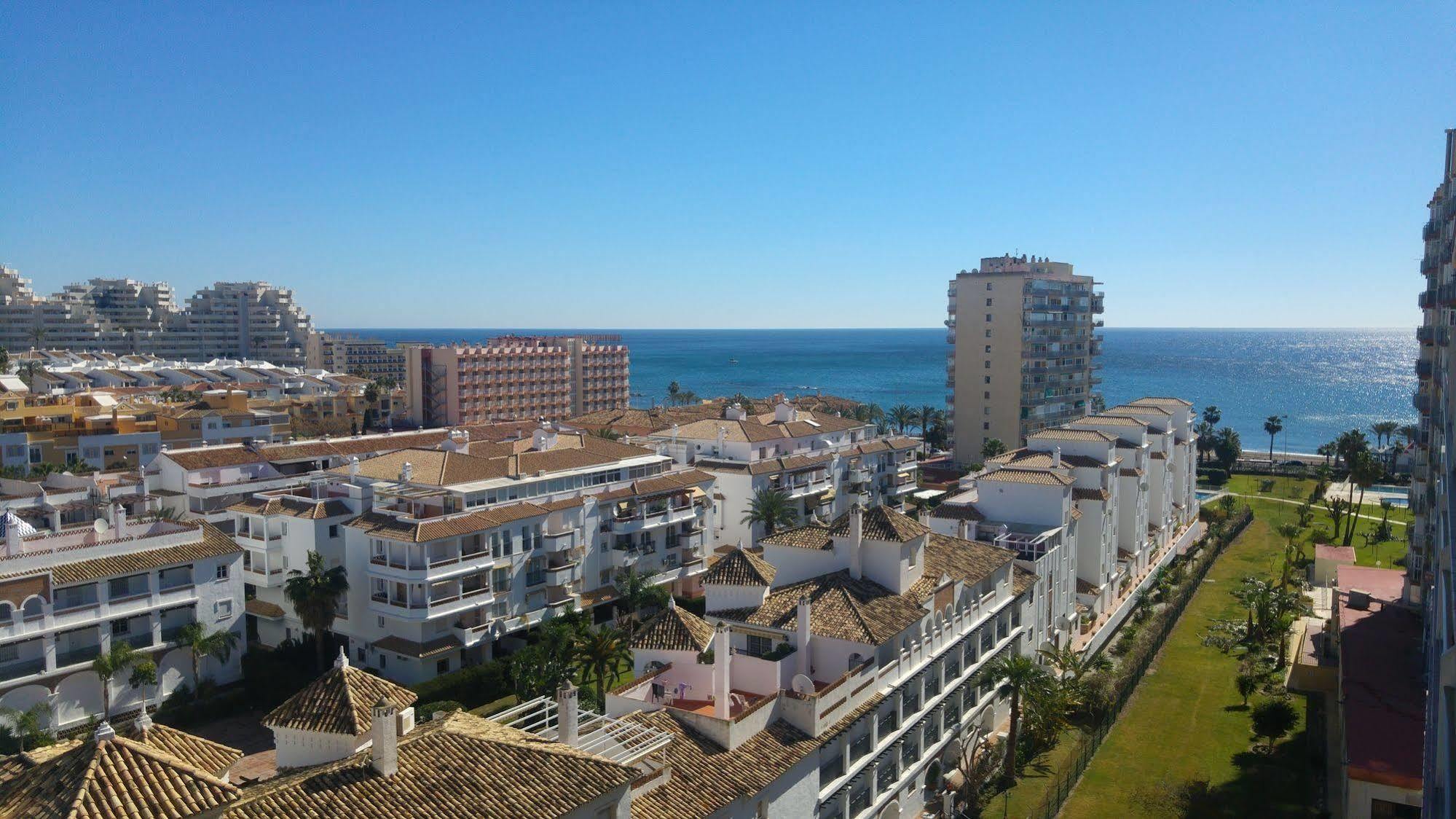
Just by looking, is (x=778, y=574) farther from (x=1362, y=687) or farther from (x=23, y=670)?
(x=23, y=670)

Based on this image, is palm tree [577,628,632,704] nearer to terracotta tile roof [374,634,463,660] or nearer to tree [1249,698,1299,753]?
terracotta tile roof [374,634,463,660]

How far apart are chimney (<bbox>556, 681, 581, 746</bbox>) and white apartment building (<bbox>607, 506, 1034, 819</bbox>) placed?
6.65 ft

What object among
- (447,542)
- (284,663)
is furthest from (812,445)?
(284,663)

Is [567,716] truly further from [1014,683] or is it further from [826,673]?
[1014,683]

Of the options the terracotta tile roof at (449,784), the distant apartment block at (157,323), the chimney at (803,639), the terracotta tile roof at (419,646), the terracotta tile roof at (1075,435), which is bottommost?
the terracotta tile roof at (419,646)

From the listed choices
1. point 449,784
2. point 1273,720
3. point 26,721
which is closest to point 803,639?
point 449,784

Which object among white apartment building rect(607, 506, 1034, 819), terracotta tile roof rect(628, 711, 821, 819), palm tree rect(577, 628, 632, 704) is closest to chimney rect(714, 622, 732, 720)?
white apartment building rect(607, 506, 1034, 819)

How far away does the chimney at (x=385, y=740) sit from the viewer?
57.6 feet

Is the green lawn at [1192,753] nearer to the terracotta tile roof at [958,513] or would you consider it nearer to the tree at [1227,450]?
the terracotta tile roof at [958,513]

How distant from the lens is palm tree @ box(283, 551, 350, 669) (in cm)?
4262

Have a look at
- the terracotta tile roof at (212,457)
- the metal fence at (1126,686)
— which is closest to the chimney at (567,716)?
the metal fence at (1126,686)

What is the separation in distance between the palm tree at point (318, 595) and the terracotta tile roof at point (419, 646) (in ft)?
7.93

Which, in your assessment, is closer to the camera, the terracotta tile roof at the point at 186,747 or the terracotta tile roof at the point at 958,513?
the terracotta tile roof at the point at 186,747

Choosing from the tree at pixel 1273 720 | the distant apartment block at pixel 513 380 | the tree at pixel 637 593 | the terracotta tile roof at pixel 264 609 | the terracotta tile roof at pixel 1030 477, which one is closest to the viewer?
the tree at pixel 1273 720
